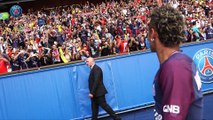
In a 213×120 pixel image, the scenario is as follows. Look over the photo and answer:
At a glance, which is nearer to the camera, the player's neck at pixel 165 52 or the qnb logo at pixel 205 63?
the player's neck at pixel 165 52

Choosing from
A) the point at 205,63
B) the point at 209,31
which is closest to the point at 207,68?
the point at 205,63

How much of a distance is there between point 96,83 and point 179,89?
6.65m

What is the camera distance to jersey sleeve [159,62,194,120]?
2.10 m

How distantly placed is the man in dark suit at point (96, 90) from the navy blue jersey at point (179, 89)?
647cm

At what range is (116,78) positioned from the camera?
32.2 ft

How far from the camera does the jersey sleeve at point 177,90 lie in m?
2.10

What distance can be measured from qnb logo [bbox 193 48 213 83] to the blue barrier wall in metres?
1.59

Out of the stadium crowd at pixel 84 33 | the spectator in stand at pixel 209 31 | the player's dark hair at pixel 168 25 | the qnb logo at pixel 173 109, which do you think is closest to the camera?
the qnb logo at pixel 173 109

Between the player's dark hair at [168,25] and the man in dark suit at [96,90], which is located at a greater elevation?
the player's dark hair at [168,25]

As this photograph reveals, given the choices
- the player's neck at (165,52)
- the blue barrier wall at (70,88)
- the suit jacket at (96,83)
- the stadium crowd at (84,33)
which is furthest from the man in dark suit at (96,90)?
the player's neck at (165,52)

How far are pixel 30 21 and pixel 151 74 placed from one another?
10.9 metres

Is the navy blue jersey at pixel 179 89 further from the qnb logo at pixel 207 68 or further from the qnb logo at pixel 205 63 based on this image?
the qnb logo at pixel 207 68

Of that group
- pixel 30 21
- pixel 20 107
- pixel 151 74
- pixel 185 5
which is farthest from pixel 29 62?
pixel 185 5

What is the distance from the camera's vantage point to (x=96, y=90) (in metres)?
8.76
